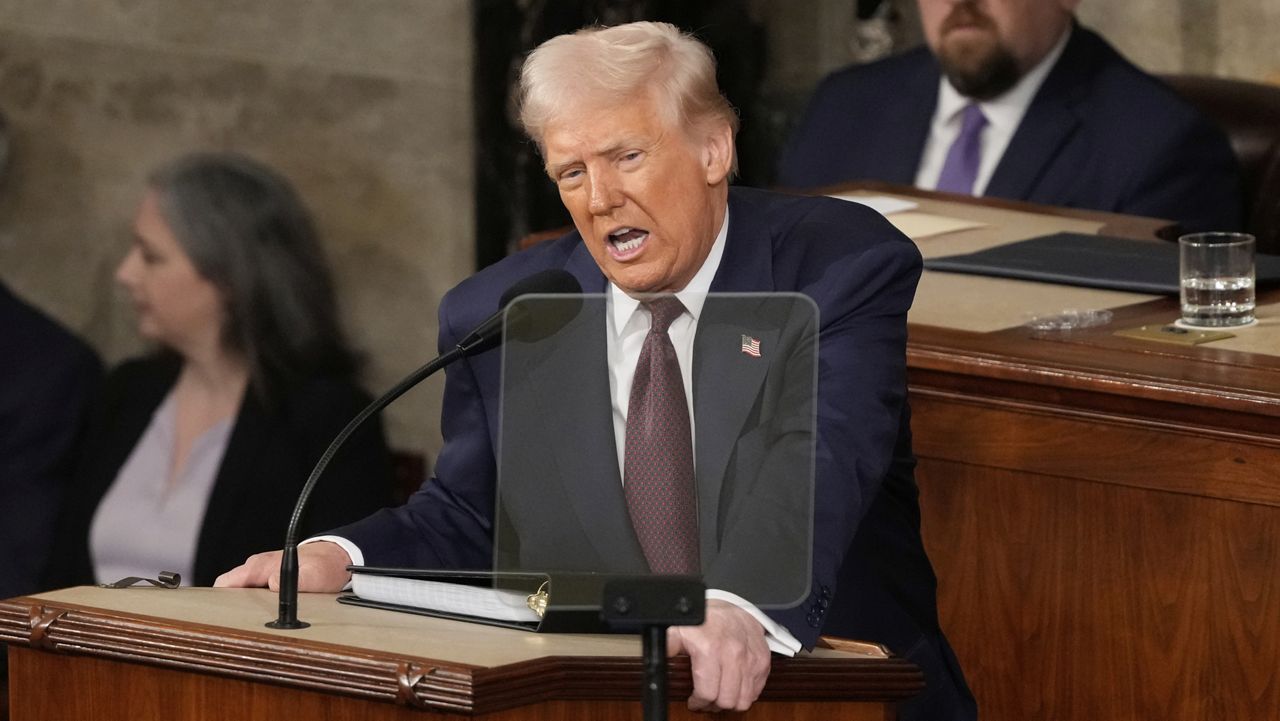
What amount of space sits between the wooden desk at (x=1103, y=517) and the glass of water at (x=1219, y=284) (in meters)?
0.05

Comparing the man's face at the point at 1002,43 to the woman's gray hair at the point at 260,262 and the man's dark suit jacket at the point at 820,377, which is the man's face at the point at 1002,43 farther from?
the man's dark suit jacket at the point at 820,377

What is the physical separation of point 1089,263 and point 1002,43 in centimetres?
145

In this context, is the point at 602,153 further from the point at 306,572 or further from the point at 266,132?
the point at 266,132

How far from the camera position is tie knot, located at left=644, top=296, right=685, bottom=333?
2364 millimetres

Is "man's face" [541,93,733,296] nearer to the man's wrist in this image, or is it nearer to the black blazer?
the man's wrist

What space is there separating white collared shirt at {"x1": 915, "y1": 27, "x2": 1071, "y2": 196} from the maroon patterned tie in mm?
2660

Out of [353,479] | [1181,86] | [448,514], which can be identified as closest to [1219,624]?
[448,514]

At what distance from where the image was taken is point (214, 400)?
4418 mm

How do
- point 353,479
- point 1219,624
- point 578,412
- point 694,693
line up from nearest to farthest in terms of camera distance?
point 694,693
point 578,412
point 1219,624
point 353,479

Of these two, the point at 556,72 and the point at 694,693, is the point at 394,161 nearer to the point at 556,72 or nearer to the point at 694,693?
the point at 556,72

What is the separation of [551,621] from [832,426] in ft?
1.47

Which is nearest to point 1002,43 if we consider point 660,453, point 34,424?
point 34,424

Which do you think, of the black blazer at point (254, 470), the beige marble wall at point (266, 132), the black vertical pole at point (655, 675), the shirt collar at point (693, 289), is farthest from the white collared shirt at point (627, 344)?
the beige marble wall at point (266, 132)

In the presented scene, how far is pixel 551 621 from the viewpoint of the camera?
2.13 meters
